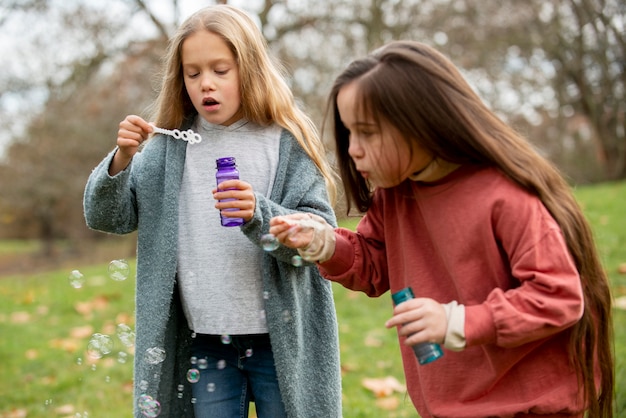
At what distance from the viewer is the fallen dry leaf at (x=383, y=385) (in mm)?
3498

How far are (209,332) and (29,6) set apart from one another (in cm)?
922

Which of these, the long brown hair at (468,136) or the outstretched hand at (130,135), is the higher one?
the outstretched hand at (130,135)

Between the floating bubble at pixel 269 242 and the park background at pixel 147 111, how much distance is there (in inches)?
25.5

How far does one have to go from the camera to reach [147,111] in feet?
8.07

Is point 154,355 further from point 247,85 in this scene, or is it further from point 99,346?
point 247,85

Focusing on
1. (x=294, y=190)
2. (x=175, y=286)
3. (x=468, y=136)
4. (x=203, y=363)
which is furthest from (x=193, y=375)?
(x=468, y=136)

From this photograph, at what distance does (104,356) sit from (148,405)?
2.44m

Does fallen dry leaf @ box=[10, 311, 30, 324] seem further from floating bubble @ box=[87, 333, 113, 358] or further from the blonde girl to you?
the blonde girl

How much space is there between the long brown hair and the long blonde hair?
574 mm

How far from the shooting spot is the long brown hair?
1.51 metres

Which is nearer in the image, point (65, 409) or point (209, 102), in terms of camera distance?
point (209, 102)

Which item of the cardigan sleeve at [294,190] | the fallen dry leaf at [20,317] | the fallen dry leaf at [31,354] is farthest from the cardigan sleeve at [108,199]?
the fallen dry leaf at [20,317]

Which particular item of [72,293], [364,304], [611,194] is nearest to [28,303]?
[72,293]

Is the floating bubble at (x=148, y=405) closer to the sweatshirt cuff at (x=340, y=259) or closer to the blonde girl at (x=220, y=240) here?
the blonde girl at (x=220, y=240)
